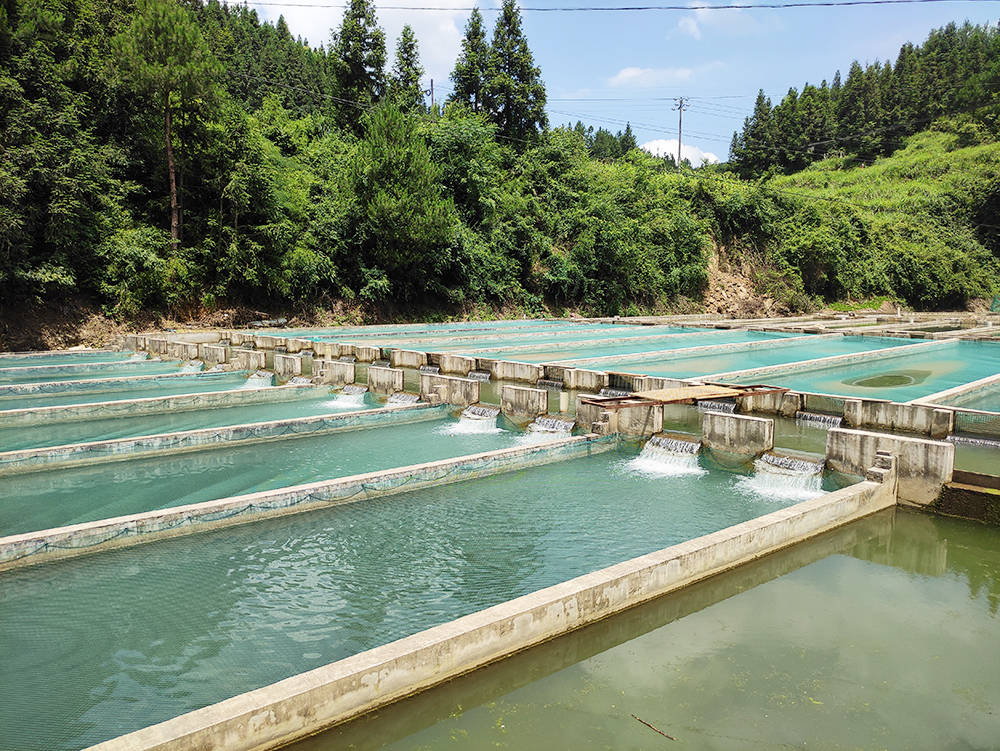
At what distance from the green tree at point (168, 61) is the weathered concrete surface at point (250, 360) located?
Answer: 7270 millimetres

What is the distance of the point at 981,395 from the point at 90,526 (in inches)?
534

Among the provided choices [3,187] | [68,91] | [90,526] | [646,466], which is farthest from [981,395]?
[68,91]

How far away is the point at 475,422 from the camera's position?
1103 centimetres

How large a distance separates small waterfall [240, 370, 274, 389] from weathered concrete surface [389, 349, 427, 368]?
2678 mm

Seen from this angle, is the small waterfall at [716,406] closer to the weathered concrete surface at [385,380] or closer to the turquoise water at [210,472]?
the turquoise water at [210,472]

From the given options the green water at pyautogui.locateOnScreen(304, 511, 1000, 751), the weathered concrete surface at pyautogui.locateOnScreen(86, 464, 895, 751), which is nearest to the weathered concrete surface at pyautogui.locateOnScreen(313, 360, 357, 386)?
the weathered concrete surface at pyautogui.locateOnScreen(86, 464, 895, 751)

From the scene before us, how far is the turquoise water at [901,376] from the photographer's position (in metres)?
12.9

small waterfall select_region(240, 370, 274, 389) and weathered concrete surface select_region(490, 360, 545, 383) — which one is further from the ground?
weathered concrete surface select_region(490, 360, 545, 383)

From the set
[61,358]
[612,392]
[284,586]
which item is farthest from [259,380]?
[284,586]

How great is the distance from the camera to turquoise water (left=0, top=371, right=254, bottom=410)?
12.3 meters

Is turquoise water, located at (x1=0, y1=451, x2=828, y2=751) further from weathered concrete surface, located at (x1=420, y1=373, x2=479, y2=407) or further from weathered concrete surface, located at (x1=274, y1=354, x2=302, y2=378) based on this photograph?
weathered concrete surface, located at (x1=274, y1=354, x2=302, y2=378)

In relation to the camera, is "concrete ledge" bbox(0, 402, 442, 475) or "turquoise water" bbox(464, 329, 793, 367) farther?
"turquoise water" bbox(464, 329, 793, 367)

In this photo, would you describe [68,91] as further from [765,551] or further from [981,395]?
[981,395]

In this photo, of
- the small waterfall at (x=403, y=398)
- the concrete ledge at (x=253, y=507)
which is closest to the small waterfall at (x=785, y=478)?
the concrete ledge at (x=253, y=507)
